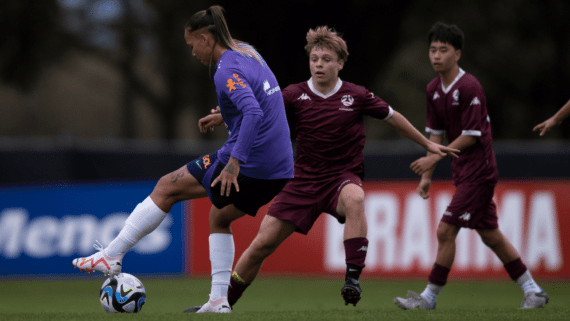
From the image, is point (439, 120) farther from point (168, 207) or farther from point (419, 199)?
point (419, 199)

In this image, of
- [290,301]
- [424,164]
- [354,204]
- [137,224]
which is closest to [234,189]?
[137,224]

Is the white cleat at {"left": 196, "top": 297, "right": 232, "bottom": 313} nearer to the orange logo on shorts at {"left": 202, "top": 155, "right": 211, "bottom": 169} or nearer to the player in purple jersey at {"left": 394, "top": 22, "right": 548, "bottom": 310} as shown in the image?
the orange logo on shorts at {"left": 202, "top": 155, "right": 211, "bottom": 169}

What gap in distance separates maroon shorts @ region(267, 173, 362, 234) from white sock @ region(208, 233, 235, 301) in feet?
1.63

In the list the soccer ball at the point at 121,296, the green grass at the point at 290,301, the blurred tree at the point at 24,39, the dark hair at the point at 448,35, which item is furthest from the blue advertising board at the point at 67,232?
the blurred tree at the point at 24,39

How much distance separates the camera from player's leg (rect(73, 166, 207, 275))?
16.9ft

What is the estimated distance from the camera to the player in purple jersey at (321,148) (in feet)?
19.1

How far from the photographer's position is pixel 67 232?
418 inches

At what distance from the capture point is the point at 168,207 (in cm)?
523

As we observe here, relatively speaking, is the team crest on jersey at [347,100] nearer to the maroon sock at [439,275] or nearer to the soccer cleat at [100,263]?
the maroon sock at [439,275]

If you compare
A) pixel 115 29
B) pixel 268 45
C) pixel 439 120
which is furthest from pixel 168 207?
pixel 115 29

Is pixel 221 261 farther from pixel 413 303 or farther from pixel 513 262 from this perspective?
pixel 513 262

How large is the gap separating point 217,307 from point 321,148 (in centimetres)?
150

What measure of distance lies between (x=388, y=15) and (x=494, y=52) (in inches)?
119

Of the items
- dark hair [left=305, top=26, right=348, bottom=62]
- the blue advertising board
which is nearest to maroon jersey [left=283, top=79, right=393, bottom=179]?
dark hair [left=305, top=26, right=348, bottom=62]
